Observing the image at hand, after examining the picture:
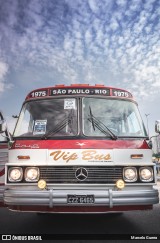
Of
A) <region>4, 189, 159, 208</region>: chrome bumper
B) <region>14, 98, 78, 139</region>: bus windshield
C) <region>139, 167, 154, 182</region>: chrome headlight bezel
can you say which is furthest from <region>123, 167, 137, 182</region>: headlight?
<region>14, 98, 78, 139</region>: bus windshield

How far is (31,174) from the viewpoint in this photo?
16.1 ft

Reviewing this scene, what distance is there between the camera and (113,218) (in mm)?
6941

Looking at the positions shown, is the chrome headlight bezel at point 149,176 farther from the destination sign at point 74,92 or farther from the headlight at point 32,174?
the headlight at point 32,174

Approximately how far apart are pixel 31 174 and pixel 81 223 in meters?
2.00

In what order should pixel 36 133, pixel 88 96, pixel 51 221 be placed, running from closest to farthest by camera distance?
1. pixel 36 133
2. pixel 88 96
3. pixel 51 221

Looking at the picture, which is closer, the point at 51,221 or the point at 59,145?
the point at 59,145

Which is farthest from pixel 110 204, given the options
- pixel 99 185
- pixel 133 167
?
pixel 133 167

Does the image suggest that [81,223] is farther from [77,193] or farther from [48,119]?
[48,119]

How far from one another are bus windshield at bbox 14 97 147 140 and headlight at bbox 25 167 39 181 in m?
0.60

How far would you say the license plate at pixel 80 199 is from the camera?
463cm

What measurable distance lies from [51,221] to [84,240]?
5.80 feet

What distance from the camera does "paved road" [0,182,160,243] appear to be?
5480 mm

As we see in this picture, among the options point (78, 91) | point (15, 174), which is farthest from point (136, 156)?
point (15, 174)

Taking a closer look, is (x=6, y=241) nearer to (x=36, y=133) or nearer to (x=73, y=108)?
(x=36, y=133)
